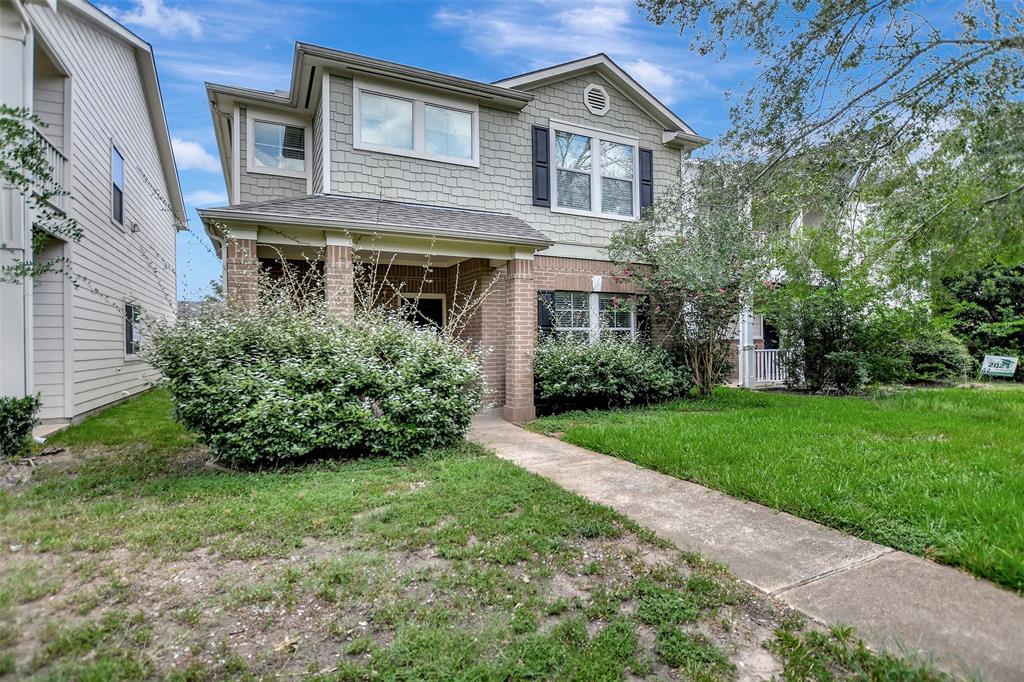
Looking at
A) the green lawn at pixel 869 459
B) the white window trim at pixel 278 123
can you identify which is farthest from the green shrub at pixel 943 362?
the white window trim at pixel 278 123

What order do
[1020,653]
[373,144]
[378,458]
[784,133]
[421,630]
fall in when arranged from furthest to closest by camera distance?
[373,144], [378,458], [784,133], [421,630], [1020,653]

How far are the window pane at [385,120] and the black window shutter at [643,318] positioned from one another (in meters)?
5.46

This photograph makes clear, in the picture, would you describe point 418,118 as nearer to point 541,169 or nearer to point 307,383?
point 541,169

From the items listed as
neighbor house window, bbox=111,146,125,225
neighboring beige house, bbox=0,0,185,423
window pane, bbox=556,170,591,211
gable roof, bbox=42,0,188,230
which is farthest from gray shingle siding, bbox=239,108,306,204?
window pane, bbox=556,170,591,211

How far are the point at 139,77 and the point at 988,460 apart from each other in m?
17.4

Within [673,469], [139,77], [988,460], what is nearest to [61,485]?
[673,469]

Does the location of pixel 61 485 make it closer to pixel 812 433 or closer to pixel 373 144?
pixel 373 144

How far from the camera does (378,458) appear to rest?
240 inches

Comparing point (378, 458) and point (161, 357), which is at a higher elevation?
point (161, 357)

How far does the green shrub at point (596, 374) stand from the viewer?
372 inches

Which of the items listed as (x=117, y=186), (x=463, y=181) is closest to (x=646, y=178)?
(x=463, y=181)

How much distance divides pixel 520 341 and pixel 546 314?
1.63 metres

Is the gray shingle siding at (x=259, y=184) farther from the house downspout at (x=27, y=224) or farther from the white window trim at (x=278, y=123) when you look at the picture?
the house downspout at (x=27, y=224)

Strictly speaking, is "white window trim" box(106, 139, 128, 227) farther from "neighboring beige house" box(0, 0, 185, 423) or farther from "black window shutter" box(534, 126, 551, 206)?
"black window shutter" box(534, 126, 551, 206)
